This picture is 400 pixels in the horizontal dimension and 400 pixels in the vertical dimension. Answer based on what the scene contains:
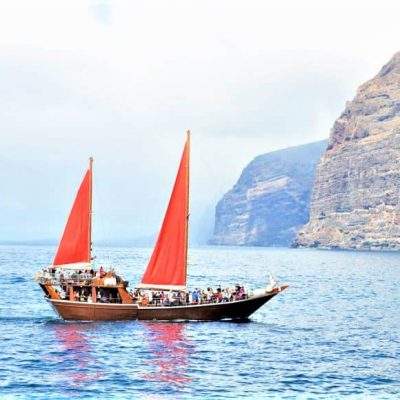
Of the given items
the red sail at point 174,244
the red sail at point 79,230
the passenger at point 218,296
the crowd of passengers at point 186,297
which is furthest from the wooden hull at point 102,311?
the passenger at point 218,296

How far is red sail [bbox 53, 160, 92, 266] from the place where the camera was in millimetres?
60656

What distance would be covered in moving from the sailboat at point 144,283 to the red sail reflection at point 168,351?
1992 millimetres

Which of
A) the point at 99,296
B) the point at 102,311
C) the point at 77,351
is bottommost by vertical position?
the point at 77,351

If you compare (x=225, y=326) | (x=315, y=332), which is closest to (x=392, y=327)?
(x=315, y=332)

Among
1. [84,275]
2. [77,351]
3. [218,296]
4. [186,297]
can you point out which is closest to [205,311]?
[218,296]

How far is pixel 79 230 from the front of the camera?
61.0 m

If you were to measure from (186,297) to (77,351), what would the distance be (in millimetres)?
14466

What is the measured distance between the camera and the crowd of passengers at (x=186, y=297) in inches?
2297

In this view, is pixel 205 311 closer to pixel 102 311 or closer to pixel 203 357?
pixel 102 311

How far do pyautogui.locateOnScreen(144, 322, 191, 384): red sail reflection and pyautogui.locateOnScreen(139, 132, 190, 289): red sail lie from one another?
10.4ft

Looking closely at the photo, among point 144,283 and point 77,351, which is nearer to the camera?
point 77,351

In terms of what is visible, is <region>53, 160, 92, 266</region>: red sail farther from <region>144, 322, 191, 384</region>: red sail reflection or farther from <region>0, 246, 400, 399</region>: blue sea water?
<region>144, 322, 191, 384</region>: red sail reflection

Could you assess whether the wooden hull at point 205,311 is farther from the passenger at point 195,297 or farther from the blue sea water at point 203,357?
the blue sea water at point 203,357

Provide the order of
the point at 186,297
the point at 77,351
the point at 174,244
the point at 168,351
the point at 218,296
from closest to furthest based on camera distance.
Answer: the point at 77,351 < the point at 168,351 < the point at 186,297 < the point at 218,296 < the point at 174,244
